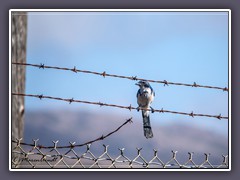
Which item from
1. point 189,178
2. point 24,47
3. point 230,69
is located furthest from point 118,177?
point 24,47

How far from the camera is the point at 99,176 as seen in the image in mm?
4445

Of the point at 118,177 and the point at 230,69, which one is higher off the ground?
the point at 230,69

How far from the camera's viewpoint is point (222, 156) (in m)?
4.69

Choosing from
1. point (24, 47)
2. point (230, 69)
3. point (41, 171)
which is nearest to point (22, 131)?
point (24, 47)
